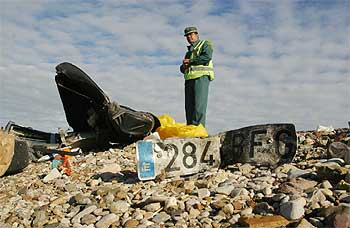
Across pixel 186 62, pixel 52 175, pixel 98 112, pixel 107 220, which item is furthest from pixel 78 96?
pixel 107 220

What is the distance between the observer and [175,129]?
5750 millimetres

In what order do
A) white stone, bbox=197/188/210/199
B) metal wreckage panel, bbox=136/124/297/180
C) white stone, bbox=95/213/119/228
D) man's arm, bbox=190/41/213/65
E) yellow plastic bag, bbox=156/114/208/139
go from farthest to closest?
1. man's arm, bbox=190/41/213/65
2. yellow plastic bag, bbox=156/114/208/139
3. metal wreckage panel, bbox=136/124/297/180
4. white stone, bbox=197/188/210/199
5. white stone, bbox=95/213/119/228

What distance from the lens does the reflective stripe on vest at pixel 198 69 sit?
6586 millimetres

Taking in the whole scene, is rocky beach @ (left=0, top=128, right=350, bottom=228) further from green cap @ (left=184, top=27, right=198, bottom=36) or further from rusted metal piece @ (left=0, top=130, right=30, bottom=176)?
green cap @ (left=184, top=27, right=198, bottom=36)

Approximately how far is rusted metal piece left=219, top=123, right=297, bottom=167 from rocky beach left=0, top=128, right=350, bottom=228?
3.9 inches

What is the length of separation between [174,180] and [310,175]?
1185 millimetres

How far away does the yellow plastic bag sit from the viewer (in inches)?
214

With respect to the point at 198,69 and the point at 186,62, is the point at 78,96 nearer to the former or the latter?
the point at 186,62

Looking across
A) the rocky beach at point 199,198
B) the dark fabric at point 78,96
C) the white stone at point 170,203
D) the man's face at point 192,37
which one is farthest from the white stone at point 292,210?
the man's face at point 192,37

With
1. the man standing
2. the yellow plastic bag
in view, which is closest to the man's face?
the man standing

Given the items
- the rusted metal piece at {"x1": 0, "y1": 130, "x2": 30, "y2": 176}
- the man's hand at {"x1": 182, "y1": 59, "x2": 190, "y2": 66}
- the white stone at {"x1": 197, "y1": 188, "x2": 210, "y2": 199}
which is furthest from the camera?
the man's hand at {"x1": 182, "y1": 59, "x2": 190, "y2": 66}

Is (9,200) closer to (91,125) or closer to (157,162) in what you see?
(157,162)

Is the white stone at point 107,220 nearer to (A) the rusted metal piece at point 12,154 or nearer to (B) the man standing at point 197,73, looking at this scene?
(A) the rusted metal piece at point 12,154

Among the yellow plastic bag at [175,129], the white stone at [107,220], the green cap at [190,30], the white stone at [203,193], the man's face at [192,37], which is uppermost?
the green cap at [190,30]
